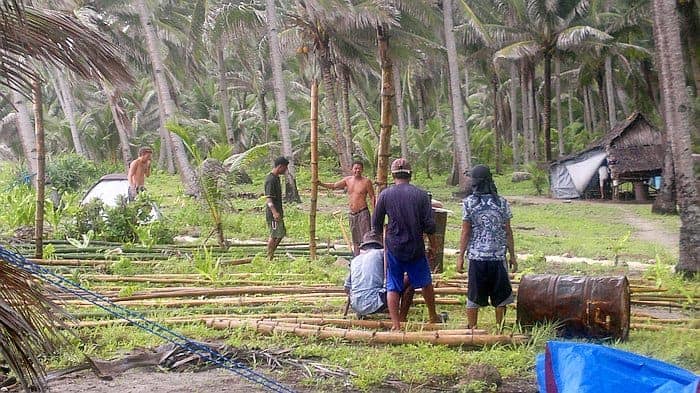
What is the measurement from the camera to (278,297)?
836 cm

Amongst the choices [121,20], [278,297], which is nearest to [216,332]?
[278,297]

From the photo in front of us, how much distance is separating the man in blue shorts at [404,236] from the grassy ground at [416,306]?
22.6 inches

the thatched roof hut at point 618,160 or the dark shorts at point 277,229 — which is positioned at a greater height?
the thatched roof hut at point 618,160

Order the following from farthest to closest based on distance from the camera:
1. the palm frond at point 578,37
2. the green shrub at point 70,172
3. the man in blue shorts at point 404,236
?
1. the palm frond at point 578,37
2. the green shrub at point 70,172
3. the man in blue shorts at point 404,236

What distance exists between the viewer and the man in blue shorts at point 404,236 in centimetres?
691

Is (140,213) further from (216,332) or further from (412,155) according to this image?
(412,155)

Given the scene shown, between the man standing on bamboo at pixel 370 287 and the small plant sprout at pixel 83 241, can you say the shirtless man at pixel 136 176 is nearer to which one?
the small plant sprout at pixel 83 241

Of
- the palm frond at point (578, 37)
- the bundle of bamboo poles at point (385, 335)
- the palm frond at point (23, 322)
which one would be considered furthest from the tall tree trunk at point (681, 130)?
the palm frond at point (578, 37)

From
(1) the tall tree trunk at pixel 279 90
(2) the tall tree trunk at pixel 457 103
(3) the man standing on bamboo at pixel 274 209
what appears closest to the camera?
(3) the man standing on bamboo at pixel 274 209

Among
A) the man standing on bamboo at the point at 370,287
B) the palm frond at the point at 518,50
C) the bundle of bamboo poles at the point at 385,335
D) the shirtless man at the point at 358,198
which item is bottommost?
the bundle of bamboo poles at the point at 385,335

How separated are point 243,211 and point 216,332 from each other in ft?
38.5

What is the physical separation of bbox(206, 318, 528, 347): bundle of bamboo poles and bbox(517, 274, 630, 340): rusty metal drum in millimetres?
391

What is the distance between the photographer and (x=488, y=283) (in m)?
6.80

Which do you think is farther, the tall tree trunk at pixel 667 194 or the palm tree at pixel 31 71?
the tall tree trunk at pixel 667 194
